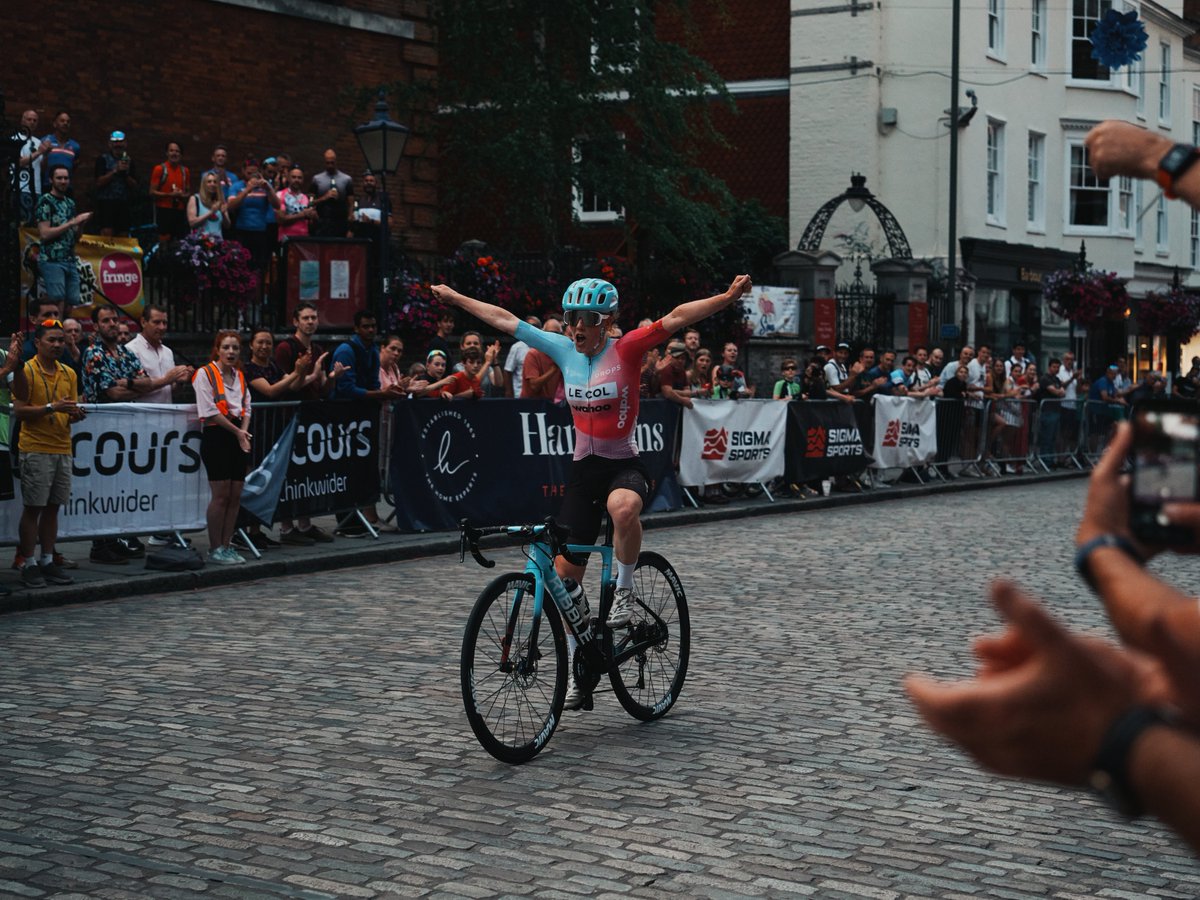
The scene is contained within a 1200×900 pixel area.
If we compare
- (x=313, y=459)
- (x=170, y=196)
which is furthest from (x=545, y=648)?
(x=170, y=196)

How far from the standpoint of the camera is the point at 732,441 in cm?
2034

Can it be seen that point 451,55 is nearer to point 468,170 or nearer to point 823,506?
point 468,170

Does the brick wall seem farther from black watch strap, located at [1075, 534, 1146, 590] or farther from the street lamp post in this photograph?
black watch strap, located at [1075, 534, 1146, 590]

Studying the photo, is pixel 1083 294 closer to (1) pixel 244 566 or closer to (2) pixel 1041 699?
(1) pixel 244 566

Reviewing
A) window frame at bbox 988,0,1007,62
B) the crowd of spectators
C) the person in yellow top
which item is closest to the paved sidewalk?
the person in yellow top

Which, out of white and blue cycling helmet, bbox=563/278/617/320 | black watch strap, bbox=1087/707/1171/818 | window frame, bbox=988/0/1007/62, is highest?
window frame, bbox=988/0/1007/62

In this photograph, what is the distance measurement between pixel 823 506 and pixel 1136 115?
1118 inches

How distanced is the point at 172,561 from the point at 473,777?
6.91m

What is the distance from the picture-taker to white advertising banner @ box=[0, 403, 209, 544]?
12.7 meters

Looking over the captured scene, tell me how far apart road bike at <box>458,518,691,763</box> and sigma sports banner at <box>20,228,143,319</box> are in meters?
12.0

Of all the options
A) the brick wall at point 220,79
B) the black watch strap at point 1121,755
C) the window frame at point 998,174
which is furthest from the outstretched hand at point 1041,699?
the window frame at point 998,174

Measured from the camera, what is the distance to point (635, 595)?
7.96 metres

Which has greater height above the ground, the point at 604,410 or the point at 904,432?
the point at 604,410

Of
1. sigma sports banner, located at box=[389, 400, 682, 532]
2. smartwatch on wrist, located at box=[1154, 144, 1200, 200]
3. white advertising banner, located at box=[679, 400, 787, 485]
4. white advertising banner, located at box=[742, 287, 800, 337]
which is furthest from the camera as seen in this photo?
white advertising banner, located at box=[742, 287, 800, 337]
